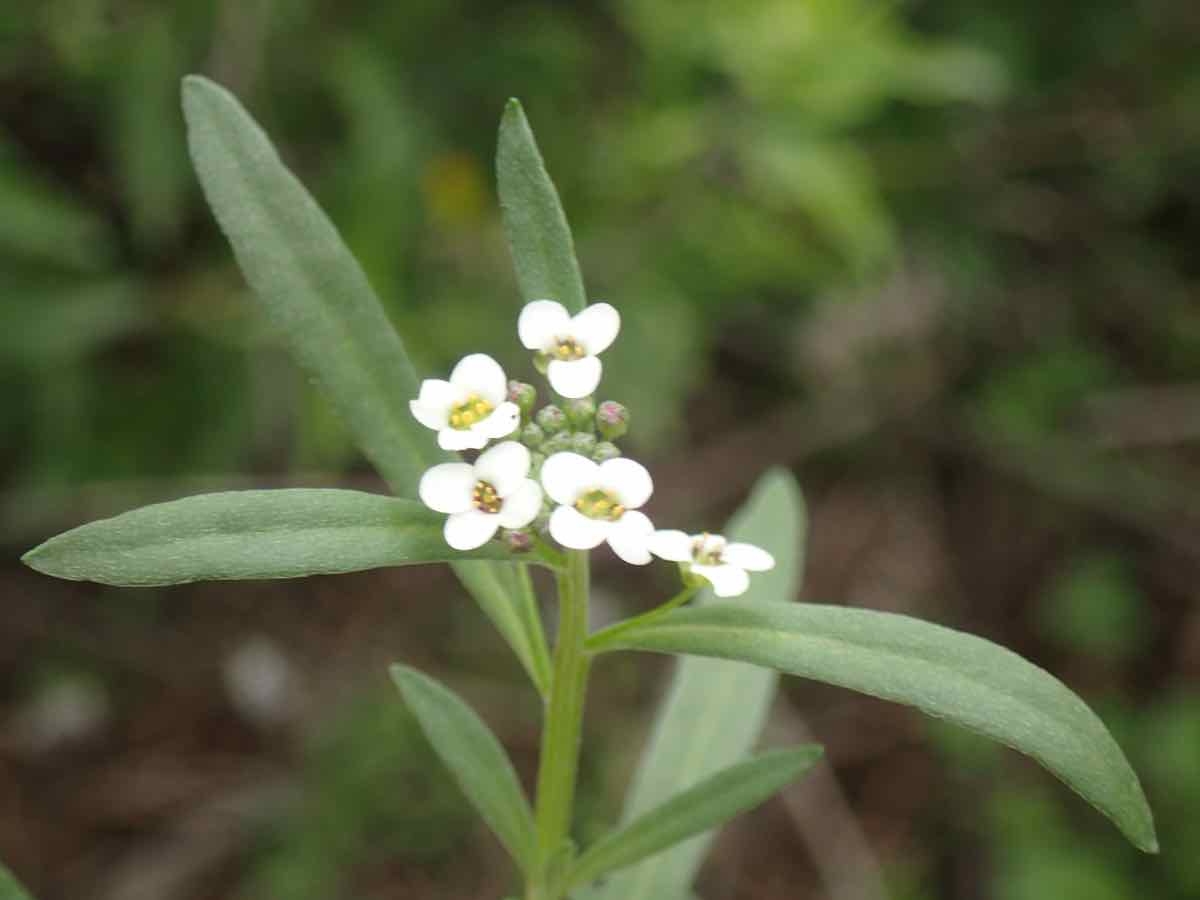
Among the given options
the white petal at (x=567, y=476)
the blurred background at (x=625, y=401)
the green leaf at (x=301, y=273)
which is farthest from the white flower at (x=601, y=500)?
the blurred background at (x=625, y=401)

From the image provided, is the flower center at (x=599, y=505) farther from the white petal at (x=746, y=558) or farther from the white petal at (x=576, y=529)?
the white petal at (x=746, y=558)

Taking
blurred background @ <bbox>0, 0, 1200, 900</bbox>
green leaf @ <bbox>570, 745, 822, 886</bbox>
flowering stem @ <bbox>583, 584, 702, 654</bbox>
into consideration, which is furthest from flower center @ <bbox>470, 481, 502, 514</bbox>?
blurred background @ <bbox>0, 0, 1200, 900</bbox>

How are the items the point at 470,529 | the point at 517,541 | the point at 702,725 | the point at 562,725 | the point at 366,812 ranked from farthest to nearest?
the point at 366,812, the point at 702,725, the point at 562,725, the point at 517,541, the point at 470,529

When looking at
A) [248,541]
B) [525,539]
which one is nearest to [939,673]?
[525,539]

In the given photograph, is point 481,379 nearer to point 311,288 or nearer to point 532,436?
point 532,436

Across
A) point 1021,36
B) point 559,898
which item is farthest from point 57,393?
point 1021,36

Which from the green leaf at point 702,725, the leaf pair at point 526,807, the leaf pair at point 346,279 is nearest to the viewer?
the leaf pair at point 346,279

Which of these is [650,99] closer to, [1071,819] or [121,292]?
[121,292]

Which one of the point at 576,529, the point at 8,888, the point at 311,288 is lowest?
the point at 8,888
